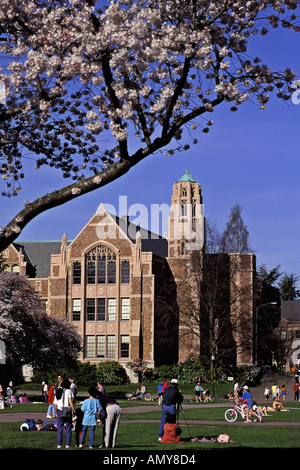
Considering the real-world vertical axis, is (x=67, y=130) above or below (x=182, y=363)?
above

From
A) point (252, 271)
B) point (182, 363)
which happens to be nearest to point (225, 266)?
point (252, 271)

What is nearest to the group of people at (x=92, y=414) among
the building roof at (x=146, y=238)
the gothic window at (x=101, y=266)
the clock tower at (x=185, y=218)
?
→ the gothic window at (x=101, y=266)

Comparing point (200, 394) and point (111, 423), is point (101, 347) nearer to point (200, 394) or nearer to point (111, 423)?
point (200, 394)

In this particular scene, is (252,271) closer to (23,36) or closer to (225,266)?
(225,266)

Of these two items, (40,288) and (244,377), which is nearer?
(244,377)

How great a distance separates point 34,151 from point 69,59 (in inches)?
171

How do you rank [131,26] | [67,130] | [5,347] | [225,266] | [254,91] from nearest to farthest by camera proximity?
1. [131,26]
2. [254,91]
3. [67,130]
4. [5,347]
5. [225,266]

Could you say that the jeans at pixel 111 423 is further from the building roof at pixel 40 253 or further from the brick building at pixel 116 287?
the building roof at pixel 40 253

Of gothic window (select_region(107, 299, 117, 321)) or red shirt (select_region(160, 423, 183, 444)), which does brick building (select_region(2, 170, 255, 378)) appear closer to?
gothic window (select_region(107, 299, 117, 321))

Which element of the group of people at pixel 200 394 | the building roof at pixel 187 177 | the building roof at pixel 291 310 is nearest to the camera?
the group of people at pixel 200 394

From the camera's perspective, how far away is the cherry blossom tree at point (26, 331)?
43781 millimetres

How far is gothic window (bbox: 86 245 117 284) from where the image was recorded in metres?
63.2

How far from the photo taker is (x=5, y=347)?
144 ft

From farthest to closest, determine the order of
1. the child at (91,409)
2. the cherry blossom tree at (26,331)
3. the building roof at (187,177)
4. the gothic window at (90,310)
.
A: the building roof at (187,177) → the gothic window at (90,310) → the cherry blossom tree at (26,331) → the child at (91,409)
